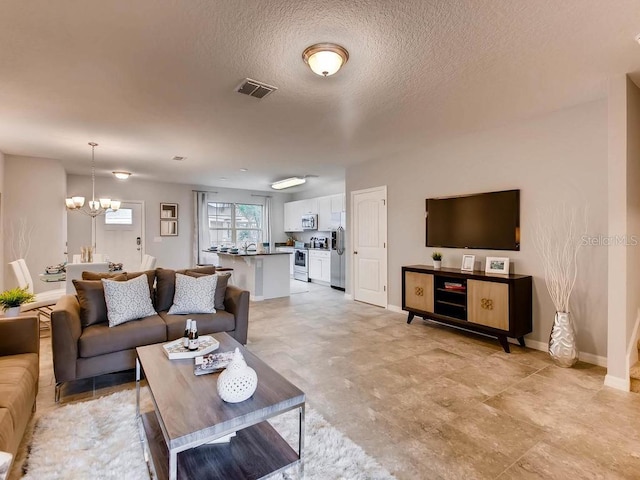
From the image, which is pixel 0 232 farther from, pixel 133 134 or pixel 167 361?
pixel 167 361

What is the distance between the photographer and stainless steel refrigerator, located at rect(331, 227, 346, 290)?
7.36 m

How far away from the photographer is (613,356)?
2.74 meters

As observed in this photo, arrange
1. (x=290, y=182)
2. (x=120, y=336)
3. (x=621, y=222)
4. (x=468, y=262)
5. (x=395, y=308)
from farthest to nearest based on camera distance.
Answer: (x=290, y=182) → (x=395, y=308) → (x=468, y=262) → (x=120, y=336) → (x=621, y=222)

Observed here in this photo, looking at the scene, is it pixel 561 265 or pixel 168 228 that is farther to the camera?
pixel 168 228

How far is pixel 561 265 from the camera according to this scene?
135 inches

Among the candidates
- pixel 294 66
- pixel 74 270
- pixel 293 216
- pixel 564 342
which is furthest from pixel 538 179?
pixel 293 216

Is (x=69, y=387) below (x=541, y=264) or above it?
below

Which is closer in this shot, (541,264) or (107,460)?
(107,460)

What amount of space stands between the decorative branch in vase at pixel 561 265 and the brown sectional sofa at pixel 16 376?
4.04m

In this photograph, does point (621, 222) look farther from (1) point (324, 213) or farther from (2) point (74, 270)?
(1) point (324, 213)

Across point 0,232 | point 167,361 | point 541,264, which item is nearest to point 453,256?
point 541,264

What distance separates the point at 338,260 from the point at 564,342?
15.8 ft

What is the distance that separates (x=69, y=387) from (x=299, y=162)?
4.41 metres

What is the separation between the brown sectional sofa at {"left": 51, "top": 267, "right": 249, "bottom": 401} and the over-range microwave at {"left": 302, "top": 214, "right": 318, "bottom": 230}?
521cm
